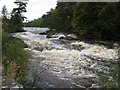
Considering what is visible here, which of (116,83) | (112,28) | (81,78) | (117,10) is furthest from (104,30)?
(116,83)

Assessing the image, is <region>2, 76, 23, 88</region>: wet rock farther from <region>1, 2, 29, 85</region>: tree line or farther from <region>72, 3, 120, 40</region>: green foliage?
<region>72, 3, 120, 40</region>: green foliage

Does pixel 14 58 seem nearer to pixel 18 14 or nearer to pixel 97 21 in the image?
pixel 97 21

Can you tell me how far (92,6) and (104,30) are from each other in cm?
323

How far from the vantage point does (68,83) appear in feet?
22.9

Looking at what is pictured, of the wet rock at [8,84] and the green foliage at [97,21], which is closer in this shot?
the wet rock at [8,84]

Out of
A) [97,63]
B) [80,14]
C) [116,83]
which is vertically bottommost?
[97,63]

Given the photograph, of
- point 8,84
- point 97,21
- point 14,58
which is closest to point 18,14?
point 97,21

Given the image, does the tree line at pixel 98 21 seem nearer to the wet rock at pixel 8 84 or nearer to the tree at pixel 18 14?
the wet rock at pixel 8 84

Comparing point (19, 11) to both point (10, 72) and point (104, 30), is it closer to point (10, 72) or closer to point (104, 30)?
point (104, 30)

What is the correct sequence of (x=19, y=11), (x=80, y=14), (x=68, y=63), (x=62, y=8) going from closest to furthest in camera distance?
(x=68, y=63) < (x=80, y=14) < (x=62, y=8) < (x=19, y=11)

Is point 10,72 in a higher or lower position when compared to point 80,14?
lower

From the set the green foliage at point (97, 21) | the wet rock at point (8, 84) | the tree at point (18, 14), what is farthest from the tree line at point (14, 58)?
the tree at point (18, 14)

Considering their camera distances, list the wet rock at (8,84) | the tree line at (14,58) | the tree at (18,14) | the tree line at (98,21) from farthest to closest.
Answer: the tree at (18,14), the tree line at (98,21), the tree line at (14,58), the wet rock at (8,84)

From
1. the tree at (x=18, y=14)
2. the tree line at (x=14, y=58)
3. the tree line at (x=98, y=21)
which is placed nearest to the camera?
the tree line at (x=14, y=58)
